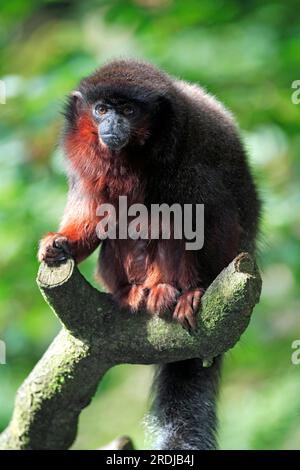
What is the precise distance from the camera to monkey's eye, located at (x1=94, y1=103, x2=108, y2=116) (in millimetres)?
3252

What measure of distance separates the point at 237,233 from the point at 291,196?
1256mm

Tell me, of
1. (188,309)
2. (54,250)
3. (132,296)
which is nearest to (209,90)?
(132,296)

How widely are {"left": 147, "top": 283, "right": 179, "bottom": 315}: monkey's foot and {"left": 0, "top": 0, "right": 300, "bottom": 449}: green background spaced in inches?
31.6

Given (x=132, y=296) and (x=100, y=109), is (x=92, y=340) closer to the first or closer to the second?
(x=132, y=296)

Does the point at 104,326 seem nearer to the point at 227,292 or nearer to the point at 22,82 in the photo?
the point at 227,292

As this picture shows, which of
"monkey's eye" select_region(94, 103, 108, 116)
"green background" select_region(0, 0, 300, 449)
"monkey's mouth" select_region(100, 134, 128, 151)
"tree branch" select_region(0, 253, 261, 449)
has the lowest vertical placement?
"tree branch" select_region(0, 253, 261, 449)

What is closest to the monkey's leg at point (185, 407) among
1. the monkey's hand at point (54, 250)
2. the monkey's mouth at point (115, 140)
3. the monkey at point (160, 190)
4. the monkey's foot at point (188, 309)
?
Answer: the monkey at point (160, 190)

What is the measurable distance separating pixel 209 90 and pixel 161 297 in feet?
4.79

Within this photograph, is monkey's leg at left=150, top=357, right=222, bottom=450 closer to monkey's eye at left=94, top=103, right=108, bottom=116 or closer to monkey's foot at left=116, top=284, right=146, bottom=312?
monkey's foot at left=116, top=284, right=146, bottom=312

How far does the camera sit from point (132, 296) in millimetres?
3188

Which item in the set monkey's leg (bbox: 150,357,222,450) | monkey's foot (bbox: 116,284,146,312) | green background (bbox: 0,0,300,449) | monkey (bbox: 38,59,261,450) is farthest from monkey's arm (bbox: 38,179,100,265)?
monkey's leg (bbox: 150,357,222,450)

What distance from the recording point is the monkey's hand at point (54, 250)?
115 inches

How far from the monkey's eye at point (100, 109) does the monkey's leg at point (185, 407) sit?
106 cm
